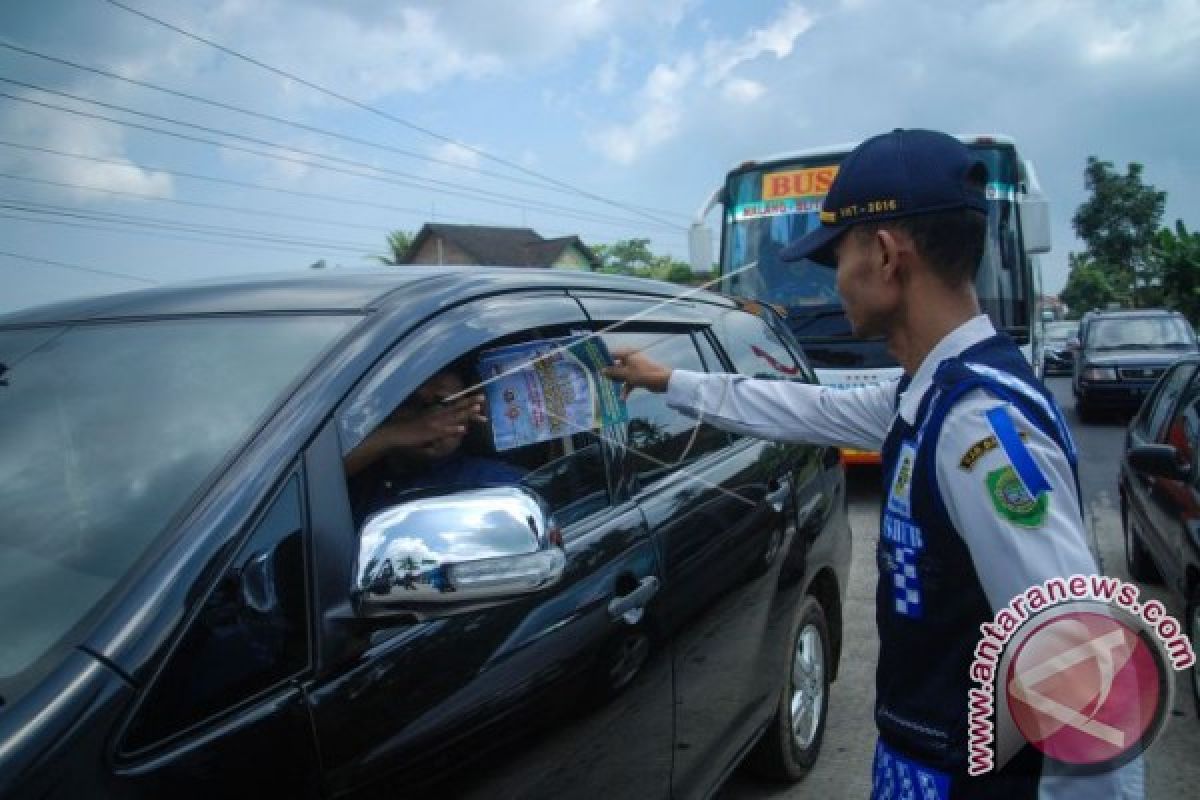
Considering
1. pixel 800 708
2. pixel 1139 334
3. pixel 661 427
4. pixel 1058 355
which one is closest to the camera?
pixel 661 427

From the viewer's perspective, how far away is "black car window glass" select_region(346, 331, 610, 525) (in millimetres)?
1840

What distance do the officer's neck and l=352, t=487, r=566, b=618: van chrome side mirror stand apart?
699mm

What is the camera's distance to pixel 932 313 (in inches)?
58.2

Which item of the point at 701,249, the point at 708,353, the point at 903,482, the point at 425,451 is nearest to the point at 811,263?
the point at 701,249

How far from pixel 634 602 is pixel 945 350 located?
976 mm

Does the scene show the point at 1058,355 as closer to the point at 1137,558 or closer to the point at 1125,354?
the point at 1125,354

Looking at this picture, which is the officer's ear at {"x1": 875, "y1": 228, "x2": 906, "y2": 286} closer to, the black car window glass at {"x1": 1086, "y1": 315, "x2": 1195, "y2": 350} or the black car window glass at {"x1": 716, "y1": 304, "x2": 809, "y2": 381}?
the black car window glass at {"x1": 716, "y1": 304, "x2": 809, "y2": 381}

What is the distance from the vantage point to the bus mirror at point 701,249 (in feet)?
27.5

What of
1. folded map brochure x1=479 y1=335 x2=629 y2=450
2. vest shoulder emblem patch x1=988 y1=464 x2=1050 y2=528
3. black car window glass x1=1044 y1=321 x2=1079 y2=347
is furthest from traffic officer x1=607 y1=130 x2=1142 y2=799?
black car window glass x1=1044 y1=321 x2=1079 y2=347

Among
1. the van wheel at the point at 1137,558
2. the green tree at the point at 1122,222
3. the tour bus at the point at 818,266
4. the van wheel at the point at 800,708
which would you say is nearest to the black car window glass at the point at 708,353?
the van wheel at the point at 800,708

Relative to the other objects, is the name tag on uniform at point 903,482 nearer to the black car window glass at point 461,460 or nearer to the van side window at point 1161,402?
the black car window glass at point 461,460

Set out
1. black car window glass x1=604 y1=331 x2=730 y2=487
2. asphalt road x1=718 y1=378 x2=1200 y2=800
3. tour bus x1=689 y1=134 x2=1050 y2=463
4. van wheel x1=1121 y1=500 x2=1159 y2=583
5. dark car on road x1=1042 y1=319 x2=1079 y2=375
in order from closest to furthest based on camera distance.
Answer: black car window glass x1=604 y1=331 x2=730 y2=487
asphalt road x1=718 y1=378 x2=1200 y2=800
van wheel x1=1121 y1=500 x2=1159 y2=583
tour bus x1=689 y1=134 x2=1050 y2=463
dark car on road x1=1042 y1=319 x2=1079 y2=375

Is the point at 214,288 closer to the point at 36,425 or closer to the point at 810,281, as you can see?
the point at 36,425

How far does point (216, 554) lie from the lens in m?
1.35
